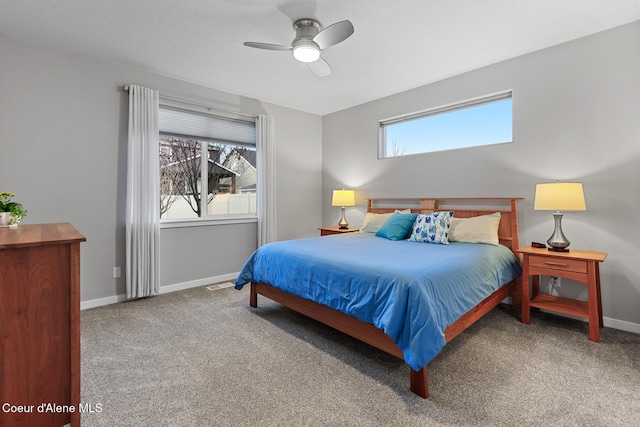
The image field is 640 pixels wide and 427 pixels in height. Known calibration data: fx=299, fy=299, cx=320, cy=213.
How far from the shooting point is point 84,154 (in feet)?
10.1

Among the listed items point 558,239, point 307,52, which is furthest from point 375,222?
point 307,52

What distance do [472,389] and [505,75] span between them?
3099mm

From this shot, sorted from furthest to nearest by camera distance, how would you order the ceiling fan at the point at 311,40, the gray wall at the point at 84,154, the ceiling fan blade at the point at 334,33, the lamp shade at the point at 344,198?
the lamp shade at the point at 344,198 → the gray wall at the point at 84,154 → the ceiling fan at the point at 311,40 → the ceiling fan blade at the point at 334,33

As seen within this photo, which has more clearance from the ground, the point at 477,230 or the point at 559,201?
the point at 559,201

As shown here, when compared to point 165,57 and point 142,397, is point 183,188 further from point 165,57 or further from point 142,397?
point 142,397

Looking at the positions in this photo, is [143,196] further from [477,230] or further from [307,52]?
[477,230]

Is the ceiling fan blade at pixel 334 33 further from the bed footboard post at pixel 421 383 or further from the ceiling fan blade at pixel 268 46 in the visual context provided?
the bed footboard post at pixel 421 383

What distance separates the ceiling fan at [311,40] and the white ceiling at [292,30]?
0.08 meters

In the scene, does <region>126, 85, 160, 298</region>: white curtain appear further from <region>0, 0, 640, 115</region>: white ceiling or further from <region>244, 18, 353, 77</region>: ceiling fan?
<region>244, 18, 353, 77</region>: ceiling fan

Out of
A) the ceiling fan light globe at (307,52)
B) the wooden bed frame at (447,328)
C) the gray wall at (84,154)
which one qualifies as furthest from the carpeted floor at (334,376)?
the ceiling fan light globe at (307,52)

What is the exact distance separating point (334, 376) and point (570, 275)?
2.10 m

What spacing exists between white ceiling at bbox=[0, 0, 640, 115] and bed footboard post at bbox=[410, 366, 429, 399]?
8.36ft

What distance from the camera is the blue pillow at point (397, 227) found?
3.37 m

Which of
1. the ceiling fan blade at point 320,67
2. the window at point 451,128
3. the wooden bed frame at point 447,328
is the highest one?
the ceiling fan blade at point 320,67
